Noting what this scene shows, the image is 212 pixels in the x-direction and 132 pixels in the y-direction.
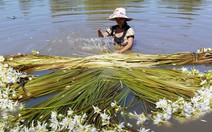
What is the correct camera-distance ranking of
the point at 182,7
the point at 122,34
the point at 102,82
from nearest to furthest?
1. the point at 102,82
2. the point at 122,34
3. the point at 182,7

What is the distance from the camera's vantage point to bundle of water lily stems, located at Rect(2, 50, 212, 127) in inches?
126

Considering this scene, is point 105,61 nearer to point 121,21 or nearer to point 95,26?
point 121,21

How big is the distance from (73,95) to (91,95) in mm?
224

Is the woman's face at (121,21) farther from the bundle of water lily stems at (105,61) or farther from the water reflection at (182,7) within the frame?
the water reflection at (182,7)

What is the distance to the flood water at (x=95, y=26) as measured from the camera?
643cm

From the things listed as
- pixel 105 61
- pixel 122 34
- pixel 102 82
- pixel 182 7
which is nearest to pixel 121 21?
pixel 122 34

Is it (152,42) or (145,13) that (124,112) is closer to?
(152,42)

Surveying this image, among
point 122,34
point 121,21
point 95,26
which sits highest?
point 121,21

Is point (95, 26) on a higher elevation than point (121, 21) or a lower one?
lower

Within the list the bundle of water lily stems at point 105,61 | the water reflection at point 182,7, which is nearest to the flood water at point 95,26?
the water reflection at point 182,7

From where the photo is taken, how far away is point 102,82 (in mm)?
3678

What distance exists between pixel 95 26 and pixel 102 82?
Result: 512cm

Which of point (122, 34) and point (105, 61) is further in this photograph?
point (122, 34)

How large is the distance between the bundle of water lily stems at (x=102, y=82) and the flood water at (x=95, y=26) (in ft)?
1.80
